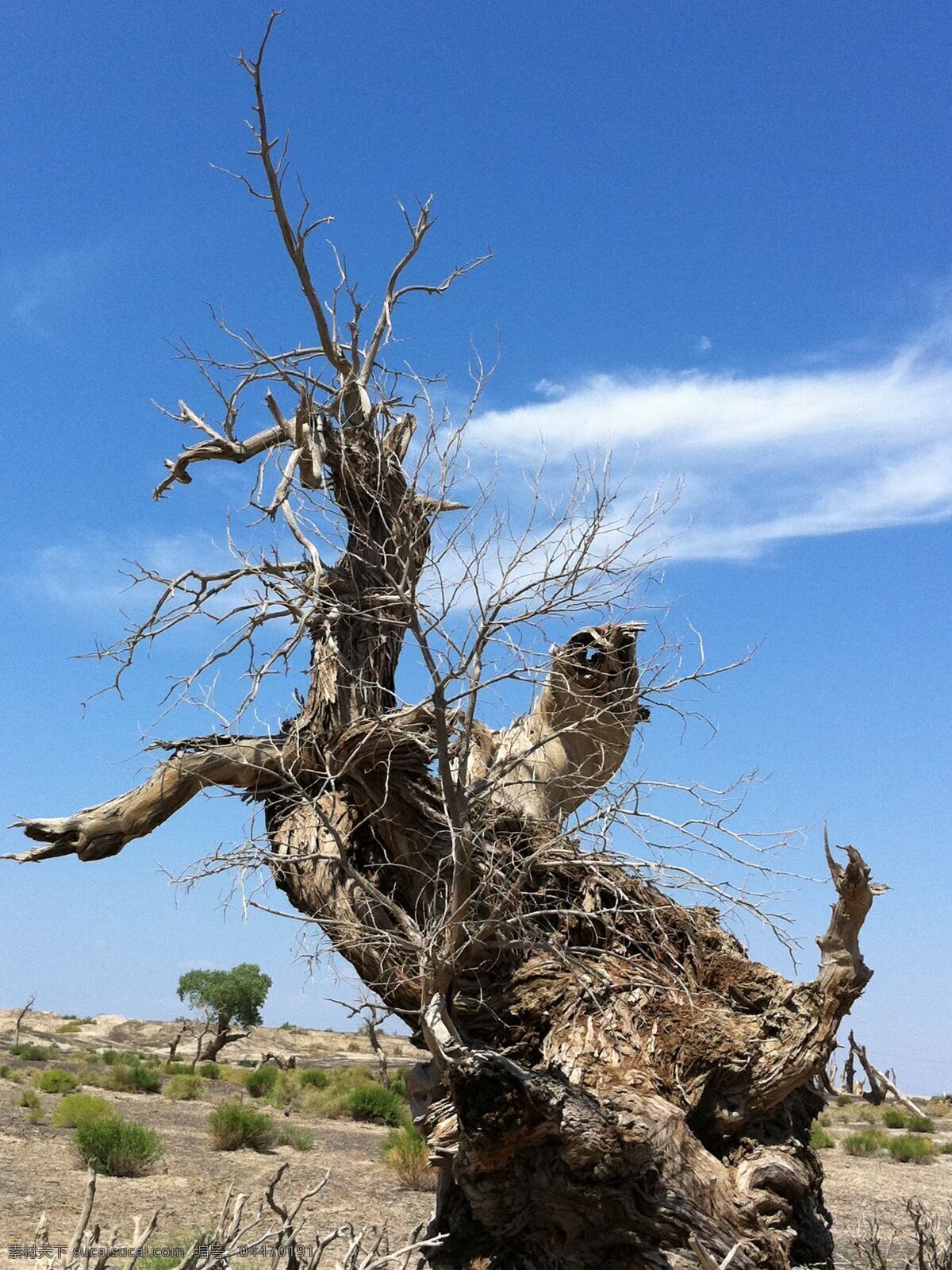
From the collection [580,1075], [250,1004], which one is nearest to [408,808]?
[580,1075]

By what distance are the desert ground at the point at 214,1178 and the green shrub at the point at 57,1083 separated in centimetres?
61

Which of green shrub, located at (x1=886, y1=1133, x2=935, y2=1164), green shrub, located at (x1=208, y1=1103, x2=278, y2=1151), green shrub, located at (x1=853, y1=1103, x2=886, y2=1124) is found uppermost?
green shrub, located at (x1=853, y1=1103, x2=886, y2=1124)

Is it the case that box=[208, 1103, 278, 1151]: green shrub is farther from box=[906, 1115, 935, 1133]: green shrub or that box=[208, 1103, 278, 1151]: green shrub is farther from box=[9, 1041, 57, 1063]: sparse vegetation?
box=[9, 1041, 57, 1063]: sparse vegetation

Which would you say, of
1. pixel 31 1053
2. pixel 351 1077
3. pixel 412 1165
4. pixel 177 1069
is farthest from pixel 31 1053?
pixel 412 1165

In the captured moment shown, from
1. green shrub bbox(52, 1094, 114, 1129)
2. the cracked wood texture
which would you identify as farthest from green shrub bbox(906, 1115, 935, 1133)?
the cracked wood texture

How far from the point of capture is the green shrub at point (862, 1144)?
22.5m

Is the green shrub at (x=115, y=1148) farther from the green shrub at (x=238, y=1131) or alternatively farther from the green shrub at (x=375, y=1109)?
the green shrub at (x=375, y=1109)

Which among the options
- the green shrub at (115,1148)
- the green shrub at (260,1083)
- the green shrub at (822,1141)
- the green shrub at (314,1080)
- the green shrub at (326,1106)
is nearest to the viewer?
the green shrub at (115,1148)

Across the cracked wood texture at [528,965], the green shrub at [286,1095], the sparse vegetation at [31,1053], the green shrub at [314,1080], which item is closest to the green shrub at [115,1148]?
the cracked wood texture at [528,965]

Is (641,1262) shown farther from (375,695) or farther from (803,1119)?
(375,695)

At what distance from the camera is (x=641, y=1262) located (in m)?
6.91

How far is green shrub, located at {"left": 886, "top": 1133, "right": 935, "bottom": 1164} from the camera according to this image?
72.4 ft

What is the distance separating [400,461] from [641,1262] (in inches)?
220

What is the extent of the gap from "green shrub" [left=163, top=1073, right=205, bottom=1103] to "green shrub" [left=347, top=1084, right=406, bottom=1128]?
385 centimetres
